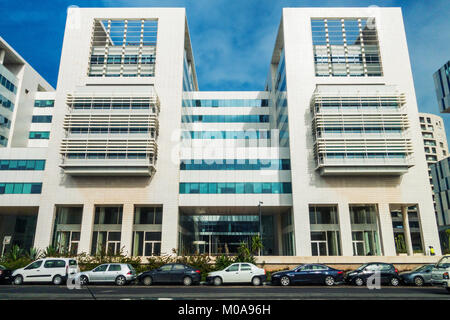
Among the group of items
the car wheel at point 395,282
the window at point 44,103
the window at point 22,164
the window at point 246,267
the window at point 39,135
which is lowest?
the car wheel at point 395,282

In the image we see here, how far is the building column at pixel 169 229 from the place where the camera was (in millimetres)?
34037

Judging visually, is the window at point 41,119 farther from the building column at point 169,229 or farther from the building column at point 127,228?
the building column at point 169,229

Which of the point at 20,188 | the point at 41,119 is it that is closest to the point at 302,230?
the point at 20,188

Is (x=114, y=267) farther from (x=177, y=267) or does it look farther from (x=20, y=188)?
(x=20, y=188)

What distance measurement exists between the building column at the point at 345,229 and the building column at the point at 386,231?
3543 mm

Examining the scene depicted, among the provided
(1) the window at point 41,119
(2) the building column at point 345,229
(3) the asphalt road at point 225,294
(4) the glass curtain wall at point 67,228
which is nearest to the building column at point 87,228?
(4) the glass curtain wall at point 67,228

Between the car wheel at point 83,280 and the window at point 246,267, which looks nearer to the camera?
the car wheel at point 83,280

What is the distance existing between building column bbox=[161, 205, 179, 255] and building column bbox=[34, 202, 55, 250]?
12.9m

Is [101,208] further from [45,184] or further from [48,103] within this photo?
[48,103]

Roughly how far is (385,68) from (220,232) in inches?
1280

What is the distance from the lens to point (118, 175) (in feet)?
118

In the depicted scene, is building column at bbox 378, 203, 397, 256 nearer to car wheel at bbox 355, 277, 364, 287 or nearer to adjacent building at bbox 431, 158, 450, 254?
car wheel at bbox 355, 277, 364, 287

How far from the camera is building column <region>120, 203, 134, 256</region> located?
34.4m
